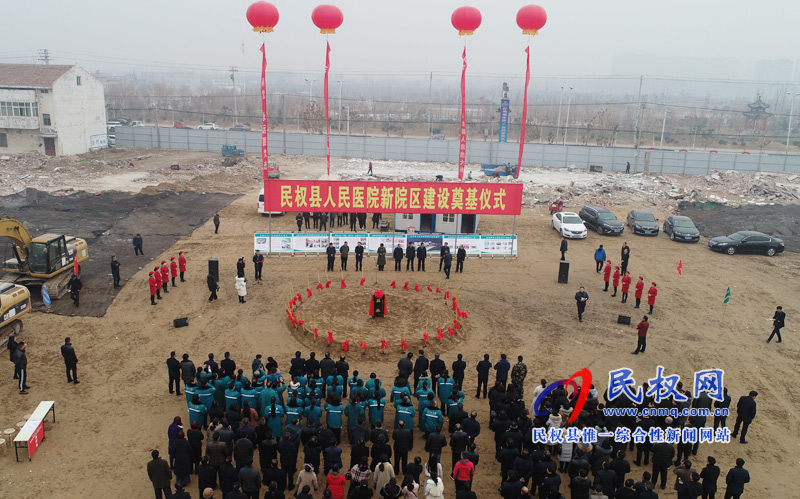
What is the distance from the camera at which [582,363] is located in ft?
53.3

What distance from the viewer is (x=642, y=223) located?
3122 centimetres

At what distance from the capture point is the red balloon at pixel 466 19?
77.3ft

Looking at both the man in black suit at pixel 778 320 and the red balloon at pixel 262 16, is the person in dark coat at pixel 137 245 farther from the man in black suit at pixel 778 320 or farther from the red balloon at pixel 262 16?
the man in black suit at pixel 778 320

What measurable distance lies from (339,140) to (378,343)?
4385cm

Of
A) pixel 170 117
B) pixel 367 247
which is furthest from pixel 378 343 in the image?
pixel 170 117

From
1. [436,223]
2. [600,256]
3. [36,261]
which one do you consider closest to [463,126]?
[436,223]

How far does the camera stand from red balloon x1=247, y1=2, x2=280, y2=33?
22.9 metres

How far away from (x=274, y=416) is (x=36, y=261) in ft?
43.0

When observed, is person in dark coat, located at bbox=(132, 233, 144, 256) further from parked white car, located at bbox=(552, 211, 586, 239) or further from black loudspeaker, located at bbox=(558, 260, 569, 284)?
parked white car, located at bbox=(552, 211, 586, 239)

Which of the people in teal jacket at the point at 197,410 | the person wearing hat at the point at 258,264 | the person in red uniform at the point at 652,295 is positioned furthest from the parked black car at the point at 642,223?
the people in teal jacket at the point at 197,410

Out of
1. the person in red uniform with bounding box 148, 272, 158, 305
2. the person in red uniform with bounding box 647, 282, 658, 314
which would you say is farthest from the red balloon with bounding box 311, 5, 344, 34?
the person in red uniform with bounding box 647, 282, 658, 314

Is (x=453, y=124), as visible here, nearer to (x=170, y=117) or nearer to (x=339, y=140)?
(x=339, y=140)

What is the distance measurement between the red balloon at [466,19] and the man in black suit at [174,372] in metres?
17.6

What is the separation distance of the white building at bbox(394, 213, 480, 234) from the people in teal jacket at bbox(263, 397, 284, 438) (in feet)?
57.1
